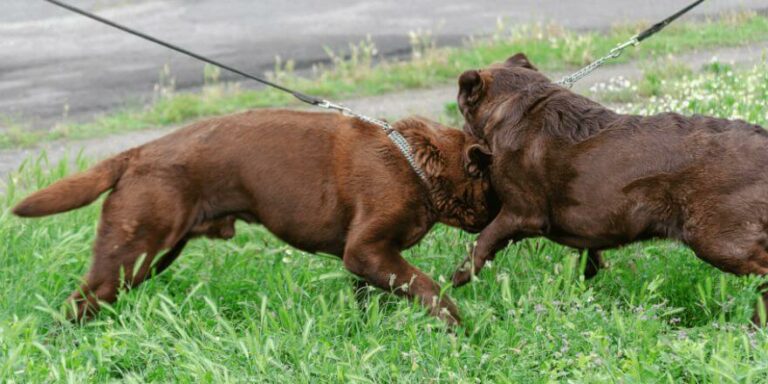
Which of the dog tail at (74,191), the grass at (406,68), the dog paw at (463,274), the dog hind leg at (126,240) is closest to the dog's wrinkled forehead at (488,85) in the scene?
the dog paw at (463,274)

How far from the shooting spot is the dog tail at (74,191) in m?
5.11

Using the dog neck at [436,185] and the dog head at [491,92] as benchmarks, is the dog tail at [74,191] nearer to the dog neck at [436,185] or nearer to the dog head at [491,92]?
the dog neck at [436,185]

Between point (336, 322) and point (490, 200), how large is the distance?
1015 millimetres

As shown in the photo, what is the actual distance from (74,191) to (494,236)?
1905 mm

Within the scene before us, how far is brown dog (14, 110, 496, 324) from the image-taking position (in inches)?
205

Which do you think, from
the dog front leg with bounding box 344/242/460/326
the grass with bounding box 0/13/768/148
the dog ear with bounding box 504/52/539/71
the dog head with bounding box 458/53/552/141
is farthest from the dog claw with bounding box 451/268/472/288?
the grass with bounding box 0/13/768/148

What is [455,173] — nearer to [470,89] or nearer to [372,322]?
[470,89]

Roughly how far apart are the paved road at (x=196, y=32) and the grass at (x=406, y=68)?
485mm

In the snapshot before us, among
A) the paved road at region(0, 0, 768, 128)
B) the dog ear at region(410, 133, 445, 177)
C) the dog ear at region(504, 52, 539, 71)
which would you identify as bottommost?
the paved road at region(0, 0, 768, 128)

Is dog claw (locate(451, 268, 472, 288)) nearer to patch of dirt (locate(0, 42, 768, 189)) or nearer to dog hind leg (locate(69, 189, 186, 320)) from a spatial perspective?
dog hind leg (locate(69, 189, 186, 320))

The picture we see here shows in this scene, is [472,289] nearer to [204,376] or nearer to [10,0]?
[204,376]

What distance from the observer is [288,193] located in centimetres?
551

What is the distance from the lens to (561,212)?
5.44 meters

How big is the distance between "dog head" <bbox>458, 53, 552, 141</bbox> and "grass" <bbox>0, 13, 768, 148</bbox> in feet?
13.2
